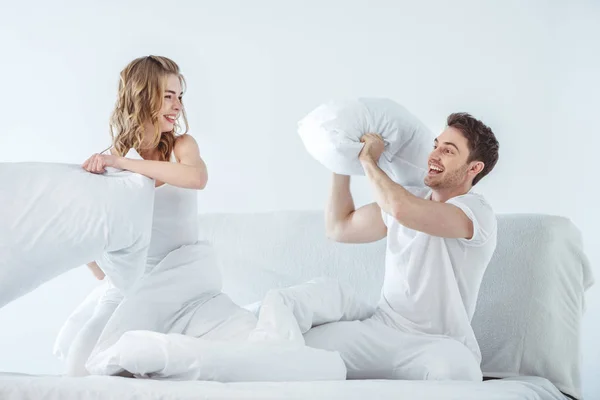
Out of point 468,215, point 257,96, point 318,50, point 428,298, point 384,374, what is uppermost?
point 318,50

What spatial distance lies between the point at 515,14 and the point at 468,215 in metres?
1.12

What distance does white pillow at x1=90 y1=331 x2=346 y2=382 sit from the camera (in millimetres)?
1466

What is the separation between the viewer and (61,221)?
1653mm

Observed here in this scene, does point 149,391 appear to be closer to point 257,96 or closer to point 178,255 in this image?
point 178,255

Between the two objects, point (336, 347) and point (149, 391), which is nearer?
point (149, 391)

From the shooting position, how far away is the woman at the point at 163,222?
1887 millimetres

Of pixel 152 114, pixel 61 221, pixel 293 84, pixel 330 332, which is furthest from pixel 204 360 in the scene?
pixel 293 84

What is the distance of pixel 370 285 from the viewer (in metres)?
2.55

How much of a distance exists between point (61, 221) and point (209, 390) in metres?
0.55

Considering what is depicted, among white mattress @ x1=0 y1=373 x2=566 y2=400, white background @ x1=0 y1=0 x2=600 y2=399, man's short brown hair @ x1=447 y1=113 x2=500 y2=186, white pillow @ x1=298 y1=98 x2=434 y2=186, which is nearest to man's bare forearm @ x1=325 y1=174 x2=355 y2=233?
white pillow @ x1=298 y1=98 x2=434 y2=186

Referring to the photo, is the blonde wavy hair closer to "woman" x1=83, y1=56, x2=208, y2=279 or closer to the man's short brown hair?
"woman" x1=83, y1=56, x2=208, y2=279

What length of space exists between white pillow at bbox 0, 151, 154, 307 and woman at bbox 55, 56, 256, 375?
0.11 meters

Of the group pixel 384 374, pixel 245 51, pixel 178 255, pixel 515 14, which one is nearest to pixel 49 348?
pixel 245 51

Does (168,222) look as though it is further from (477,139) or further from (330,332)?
(477,139)
